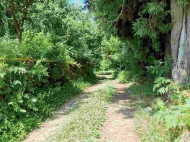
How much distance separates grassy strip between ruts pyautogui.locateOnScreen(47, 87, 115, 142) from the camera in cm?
474

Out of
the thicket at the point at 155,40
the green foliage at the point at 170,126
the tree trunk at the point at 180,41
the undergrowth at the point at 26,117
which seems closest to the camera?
the green foliage at the point at 170,126

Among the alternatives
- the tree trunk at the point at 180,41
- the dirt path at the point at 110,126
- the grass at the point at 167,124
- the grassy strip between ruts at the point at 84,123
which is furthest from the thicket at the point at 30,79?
the tree trunk at the point at 180,41

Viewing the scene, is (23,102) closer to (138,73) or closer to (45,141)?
(45,141)

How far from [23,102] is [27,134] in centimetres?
110

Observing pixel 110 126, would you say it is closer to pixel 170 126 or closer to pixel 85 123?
pixel 85 123

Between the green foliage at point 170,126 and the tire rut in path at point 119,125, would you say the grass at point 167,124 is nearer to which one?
the green foliage at point 170,126

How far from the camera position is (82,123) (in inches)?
214

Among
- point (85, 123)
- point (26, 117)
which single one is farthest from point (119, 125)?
point (26, 117)

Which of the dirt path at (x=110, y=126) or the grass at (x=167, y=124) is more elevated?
the grass at (x=167, y=124)

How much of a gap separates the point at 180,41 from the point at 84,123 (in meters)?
3.54

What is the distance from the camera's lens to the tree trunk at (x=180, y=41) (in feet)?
19.8

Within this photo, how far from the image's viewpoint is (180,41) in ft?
20.5

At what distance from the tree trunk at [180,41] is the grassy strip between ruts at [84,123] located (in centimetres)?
244

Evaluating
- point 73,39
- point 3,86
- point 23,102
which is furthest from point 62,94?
point 73,39
